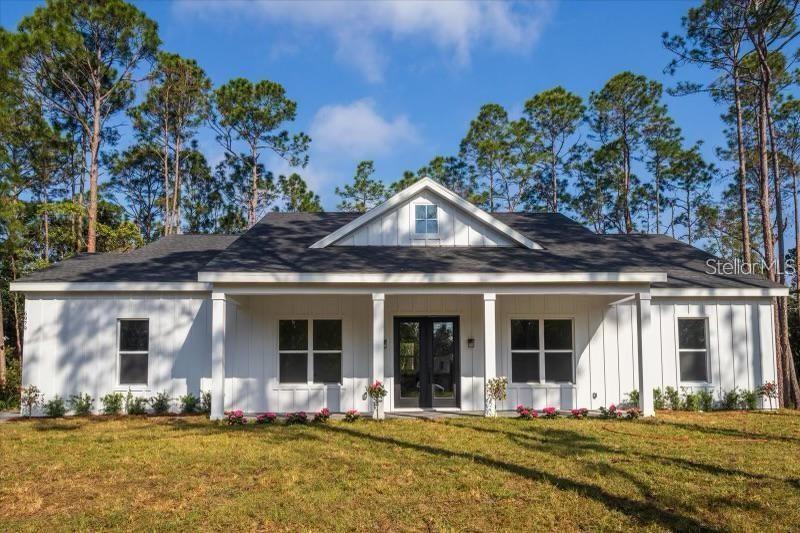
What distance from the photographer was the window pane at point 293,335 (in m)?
13.3

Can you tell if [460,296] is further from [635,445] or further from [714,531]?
[714,531]

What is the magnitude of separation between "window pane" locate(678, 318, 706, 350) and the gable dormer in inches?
166

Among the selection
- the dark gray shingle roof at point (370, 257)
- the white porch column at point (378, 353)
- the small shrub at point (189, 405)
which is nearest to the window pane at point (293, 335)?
the dark gray shingle roof at point (370, 257)

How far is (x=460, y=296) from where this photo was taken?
44.0 ft

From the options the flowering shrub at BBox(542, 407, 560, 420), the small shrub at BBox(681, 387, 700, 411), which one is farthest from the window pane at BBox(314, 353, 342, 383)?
the small shrub at BBox(681, 387, 700, 411)

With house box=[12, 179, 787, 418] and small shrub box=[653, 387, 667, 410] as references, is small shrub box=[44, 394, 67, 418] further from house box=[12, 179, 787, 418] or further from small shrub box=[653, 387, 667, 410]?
small shrub box=[653, 387, 667, 410]

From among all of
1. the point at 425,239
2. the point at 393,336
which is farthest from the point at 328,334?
the point at 425,239

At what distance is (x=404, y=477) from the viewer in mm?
7246

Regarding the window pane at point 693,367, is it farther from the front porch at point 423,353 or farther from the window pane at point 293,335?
the window pane at point 293,335

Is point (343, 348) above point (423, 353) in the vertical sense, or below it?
above

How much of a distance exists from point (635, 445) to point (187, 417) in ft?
27.7

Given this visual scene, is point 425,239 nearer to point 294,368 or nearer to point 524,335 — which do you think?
point 524,335

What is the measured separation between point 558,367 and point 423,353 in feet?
9.73

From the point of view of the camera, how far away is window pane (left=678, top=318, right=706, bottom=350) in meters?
13.7
